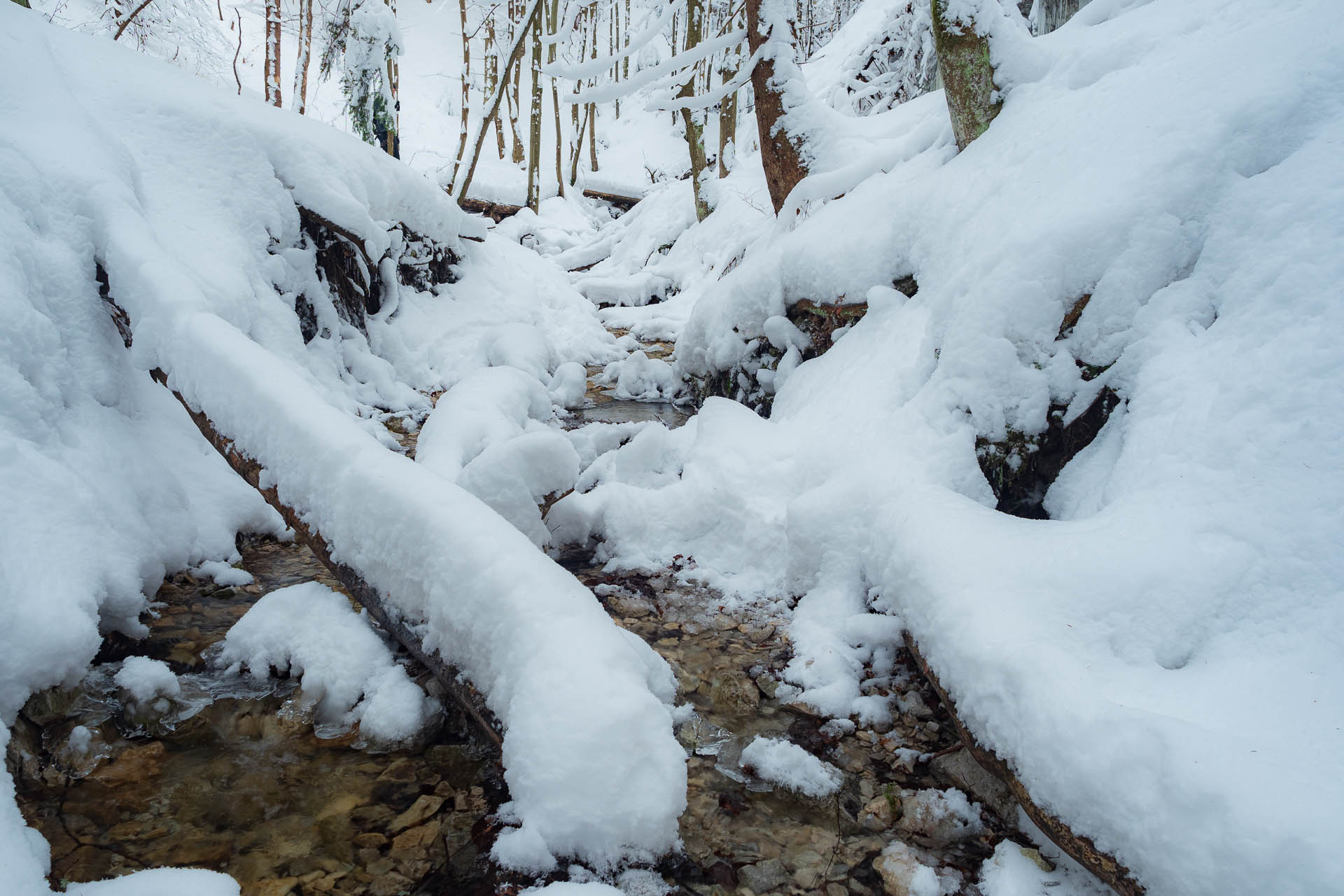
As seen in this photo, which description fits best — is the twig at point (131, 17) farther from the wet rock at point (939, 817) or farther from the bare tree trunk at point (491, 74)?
the bare tree trunk at point (491, 74)

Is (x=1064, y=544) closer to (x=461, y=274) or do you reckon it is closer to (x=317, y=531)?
(x=317, y=531)

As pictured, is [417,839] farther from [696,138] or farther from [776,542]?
[696,138]

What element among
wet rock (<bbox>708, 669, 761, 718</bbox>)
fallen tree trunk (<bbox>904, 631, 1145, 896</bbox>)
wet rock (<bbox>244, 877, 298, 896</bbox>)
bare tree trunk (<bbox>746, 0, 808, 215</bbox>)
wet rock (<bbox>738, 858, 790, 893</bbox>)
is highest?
bare tree trunk (<bbox>746, 0, 808, 215</bbox>)

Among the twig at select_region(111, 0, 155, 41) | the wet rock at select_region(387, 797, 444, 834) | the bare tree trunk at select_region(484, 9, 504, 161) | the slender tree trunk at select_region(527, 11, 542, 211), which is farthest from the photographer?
the bare tree trunk at select_region(484, 9, 504, 161)

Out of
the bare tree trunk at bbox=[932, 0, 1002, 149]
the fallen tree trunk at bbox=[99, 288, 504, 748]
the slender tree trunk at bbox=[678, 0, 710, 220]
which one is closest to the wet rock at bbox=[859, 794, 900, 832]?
the fallen tree trunk at bbox=[99, 288, 504, 748]

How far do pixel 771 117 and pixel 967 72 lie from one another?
183 cm

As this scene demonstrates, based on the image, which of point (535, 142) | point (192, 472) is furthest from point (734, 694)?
point (535, 142)

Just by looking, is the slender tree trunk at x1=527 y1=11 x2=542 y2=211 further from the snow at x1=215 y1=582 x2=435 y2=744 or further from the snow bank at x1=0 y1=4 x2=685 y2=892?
the snow at x1=215 y1=582 x2=435 y2=744

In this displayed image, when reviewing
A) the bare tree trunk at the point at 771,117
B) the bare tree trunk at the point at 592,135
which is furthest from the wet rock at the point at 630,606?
the bare tree trunk at the point at 592,135

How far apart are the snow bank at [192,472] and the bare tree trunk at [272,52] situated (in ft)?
27.6

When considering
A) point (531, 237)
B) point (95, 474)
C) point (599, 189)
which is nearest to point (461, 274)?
point (95, 474)

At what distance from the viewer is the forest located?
1.67m

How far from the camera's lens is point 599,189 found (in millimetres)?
21656

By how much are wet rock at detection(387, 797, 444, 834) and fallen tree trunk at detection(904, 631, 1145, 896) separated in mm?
1633
